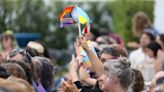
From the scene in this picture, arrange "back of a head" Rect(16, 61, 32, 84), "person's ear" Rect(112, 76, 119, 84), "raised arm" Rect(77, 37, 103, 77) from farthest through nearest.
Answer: "raised arm" Rect(77, 37, 103, 77), "back of a head" Rect(16, 61, 32, 84), "person's ear" Rect(112, 76, 119, 84)

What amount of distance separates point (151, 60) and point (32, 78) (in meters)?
4.45

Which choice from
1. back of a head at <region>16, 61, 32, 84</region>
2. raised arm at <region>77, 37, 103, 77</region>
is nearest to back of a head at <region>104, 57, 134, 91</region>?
raised arm at <region>77, 37, 103, 77</region>

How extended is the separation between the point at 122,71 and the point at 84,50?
751mm

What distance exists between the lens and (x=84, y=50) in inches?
272

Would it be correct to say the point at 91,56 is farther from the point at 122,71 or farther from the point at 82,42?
the point at 122,71

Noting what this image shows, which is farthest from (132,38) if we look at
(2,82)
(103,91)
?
(2,82)

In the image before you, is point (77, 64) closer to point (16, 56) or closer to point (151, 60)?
point (16, 56)

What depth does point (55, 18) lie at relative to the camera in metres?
18.7

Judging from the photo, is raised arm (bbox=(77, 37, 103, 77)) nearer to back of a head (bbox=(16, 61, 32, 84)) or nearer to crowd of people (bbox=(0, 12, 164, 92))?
crowd of people (bbox=(0, 12, 164, 92))

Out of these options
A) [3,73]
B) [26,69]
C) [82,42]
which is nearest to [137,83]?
[82,42]

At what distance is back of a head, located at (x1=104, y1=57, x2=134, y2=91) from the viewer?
622cm

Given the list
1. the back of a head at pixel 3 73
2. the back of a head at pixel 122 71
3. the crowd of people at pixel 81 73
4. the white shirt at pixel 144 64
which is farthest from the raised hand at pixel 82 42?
the white shirt at pixel 144 64

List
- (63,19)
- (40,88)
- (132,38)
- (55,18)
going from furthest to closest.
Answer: (55,18)
(132,38)
(63,19)
(40,88)

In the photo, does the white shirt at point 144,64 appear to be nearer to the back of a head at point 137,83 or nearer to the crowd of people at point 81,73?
the crowd of people at point 81,73
